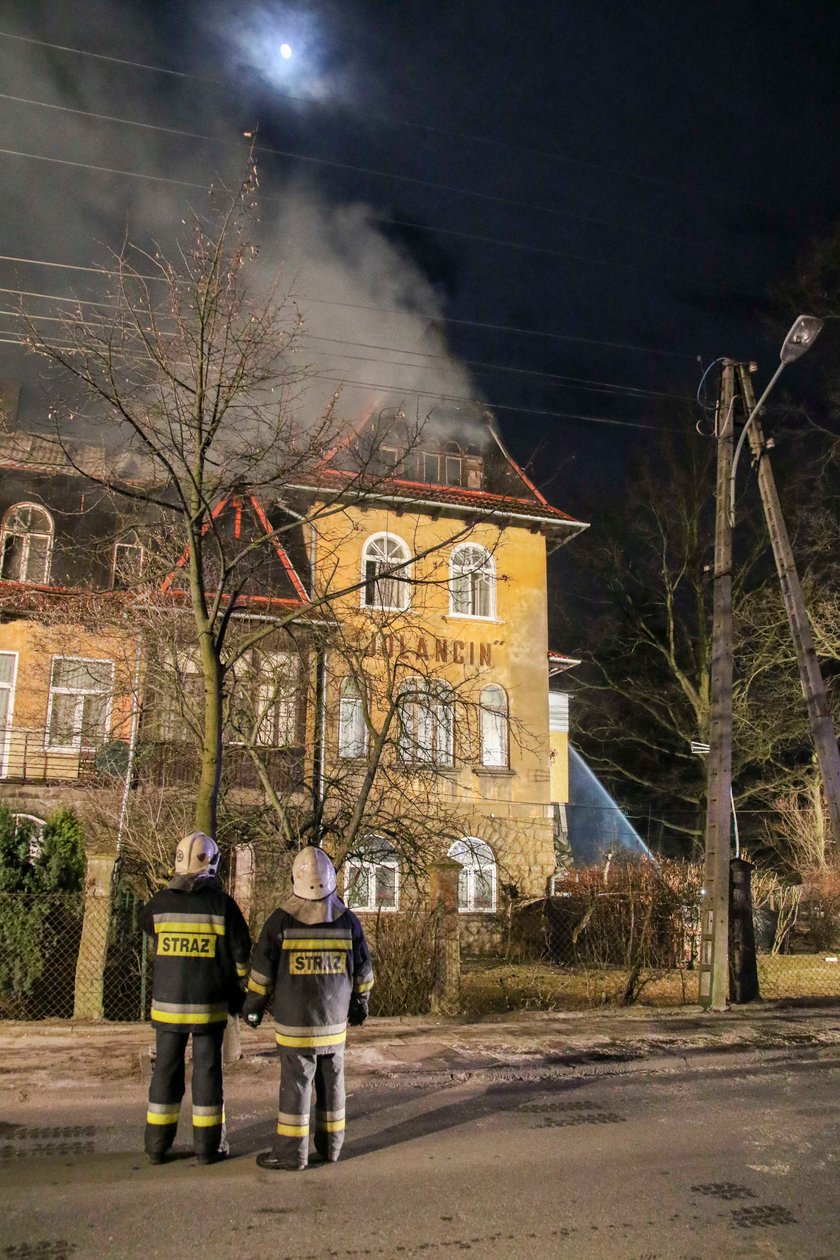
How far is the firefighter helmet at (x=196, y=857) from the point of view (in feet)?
18.9

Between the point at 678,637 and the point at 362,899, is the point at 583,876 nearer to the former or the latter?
the point at 362,899

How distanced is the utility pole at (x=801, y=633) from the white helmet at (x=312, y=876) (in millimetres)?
9719

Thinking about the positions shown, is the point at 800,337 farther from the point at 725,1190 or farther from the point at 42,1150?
the point at 42,1150

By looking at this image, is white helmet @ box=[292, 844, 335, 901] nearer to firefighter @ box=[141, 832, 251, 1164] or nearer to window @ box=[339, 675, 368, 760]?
firefighter @ box=[141, 832, 251, 1164]

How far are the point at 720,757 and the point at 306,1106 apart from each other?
8.90 meters

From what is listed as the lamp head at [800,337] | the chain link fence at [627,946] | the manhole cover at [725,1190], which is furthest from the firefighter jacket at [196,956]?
the lamp head at [800,337]

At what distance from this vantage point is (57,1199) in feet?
16.7

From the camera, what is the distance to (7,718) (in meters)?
19.7

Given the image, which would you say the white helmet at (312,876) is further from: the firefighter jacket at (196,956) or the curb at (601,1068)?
the curb at (601,1068)

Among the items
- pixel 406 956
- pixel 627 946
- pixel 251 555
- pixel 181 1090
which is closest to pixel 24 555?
pixel 251 555

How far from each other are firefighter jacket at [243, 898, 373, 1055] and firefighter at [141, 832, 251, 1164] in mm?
177

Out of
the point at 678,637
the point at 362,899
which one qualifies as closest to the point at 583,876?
the point at 362,899

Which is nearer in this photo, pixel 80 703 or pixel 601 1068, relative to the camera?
pixel 601 1068

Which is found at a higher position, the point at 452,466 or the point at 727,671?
the point at 452,466
